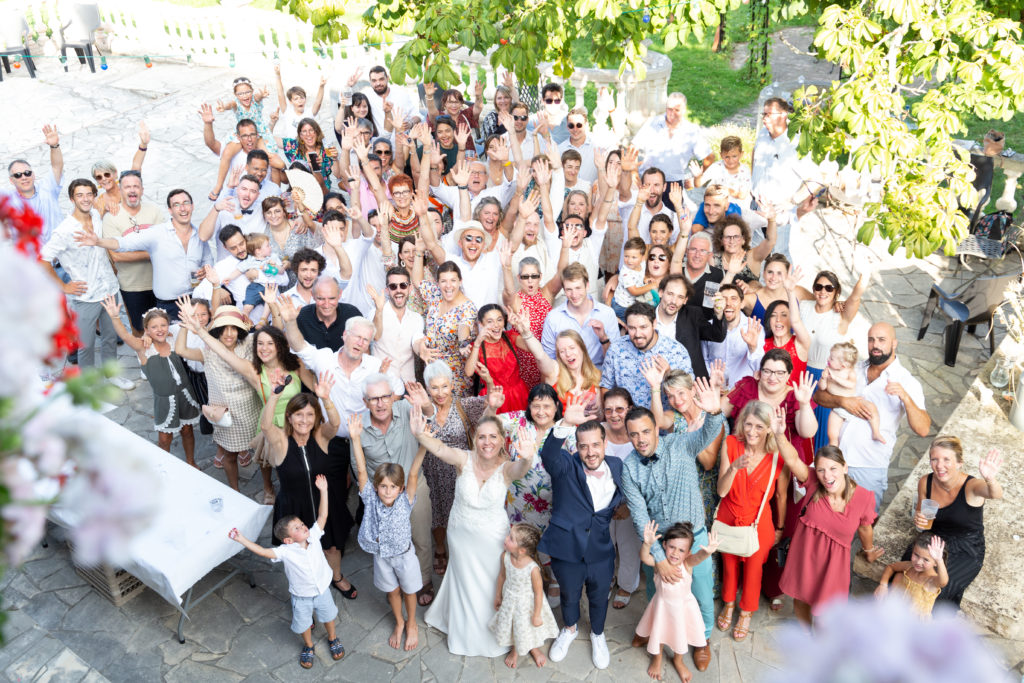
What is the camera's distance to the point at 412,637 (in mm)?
5895

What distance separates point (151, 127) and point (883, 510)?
44.6 ft

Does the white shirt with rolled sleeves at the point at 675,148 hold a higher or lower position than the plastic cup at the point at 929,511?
higher

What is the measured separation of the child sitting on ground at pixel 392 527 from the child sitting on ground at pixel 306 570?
29cm

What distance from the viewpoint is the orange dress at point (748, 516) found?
18.0 ft

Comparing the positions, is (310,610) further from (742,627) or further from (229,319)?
(742,627)

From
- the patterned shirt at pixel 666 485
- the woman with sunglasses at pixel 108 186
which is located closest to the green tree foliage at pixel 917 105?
the patterned shirt at pixel 666 485

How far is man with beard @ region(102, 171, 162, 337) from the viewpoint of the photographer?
26.5ft

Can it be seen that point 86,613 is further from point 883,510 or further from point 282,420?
point 883,510

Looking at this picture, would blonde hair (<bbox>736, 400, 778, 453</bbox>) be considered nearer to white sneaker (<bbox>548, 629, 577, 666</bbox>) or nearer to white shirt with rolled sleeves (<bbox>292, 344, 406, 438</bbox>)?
white sneaker (<bbox>548, 629, 577, 666</bbox>)

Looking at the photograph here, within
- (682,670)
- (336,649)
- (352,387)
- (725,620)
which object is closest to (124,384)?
(352,387)

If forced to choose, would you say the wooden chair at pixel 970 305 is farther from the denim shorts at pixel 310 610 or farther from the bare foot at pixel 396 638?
the denim shorts at pixel 310 610

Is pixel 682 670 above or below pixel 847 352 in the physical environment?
below

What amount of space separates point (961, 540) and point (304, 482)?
435 centimetres

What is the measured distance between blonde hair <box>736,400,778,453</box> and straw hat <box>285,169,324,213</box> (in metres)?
4.93
